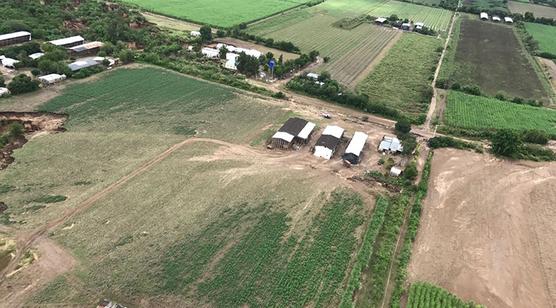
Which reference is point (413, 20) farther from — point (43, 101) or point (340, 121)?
point (43, 101)

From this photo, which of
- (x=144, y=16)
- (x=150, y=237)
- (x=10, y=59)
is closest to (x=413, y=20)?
(x=144, y=16)

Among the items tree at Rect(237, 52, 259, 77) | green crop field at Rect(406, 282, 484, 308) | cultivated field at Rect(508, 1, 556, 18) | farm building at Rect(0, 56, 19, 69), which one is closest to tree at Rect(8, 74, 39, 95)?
farm building at Rect(0, 56, 19, 69)

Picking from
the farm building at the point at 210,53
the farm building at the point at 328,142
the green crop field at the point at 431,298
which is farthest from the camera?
the farm building at the point at 210,53

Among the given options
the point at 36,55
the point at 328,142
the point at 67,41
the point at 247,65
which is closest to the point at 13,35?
the point at 67,41

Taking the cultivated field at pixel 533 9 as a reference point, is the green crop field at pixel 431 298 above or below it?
below

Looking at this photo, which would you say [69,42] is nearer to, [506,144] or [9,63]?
[9,63]

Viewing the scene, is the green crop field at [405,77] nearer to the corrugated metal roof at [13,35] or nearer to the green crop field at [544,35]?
the green crop field at [544,35]

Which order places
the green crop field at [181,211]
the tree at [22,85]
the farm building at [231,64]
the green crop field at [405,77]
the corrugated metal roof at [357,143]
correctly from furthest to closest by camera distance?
the farm building at [231,64] < the green crop field at [405,77] < the tree at [22,85] < the corrugated metal roof at [357,143] < the green crop field at [181,211]

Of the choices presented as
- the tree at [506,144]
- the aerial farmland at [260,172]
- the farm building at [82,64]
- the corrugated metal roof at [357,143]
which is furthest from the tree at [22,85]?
the tree at [506,144]
